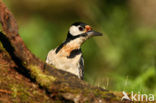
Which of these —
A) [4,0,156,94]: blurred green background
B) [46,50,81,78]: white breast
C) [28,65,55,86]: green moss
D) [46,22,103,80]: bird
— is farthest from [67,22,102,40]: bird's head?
[4,0,156,94]: blurred green background

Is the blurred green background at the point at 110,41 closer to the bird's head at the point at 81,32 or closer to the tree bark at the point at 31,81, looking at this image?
the bird's head at the point at 81,32

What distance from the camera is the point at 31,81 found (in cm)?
Result: 370

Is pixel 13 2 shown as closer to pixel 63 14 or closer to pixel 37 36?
pixel 63 14

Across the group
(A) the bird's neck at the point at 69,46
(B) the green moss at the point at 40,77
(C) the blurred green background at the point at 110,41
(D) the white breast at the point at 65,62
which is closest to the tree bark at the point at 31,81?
(B) the green moss at the point at 40,77

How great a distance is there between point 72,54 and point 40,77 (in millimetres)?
1377

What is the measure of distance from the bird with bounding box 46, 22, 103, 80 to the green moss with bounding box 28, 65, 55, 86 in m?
1.13

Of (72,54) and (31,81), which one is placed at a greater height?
(72,54)

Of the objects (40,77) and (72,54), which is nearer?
(40,77)

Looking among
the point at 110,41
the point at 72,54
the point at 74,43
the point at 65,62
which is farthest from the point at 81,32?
the point at 110,41

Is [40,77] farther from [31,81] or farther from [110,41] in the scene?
[110,41]

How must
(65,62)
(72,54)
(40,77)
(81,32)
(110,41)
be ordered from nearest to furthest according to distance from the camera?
(40,77) < (65,62) < (72,54) < (81,32) < (110,41)

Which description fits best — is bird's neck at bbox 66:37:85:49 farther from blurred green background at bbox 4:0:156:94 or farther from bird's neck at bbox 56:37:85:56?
blurred green background at bbox 4:0:156:94

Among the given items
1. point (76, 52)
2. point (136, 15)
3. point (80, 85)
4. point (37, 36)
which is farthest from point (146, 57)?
point (80, 85)

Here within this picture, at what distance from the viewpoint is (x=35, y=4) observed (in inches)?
476
